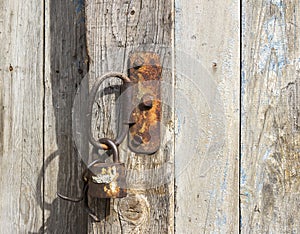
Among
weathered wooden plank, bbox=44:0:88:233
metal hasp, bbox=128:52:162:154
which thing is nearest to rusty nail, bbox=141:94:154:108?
metal hasp, bbox=128:52:162:154

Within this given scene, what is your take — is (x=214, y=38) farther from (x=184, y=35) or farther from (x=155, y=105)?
(x=155, y=105)

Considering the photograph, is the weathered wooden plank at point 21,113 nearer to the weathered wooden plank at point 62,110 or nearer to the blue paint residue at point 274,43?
the weathered wooden plank at point 62,110

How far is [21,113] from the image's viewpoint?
1.11m

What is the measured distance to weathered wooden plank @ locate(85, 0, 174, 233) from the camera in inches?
36.1

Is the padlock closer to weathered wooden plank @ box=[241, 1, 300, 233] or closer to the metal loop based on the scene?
the metal loop

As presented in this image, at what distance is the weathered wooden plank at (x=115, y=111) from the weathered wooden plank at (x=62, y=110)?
0.14 m

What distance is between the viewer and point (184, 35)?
976 millimetres

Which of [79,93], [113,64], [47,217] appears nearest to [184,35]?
[113,64]

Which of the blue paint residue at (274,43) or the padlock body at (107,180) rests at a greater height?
the blue paint residue at (274,43)

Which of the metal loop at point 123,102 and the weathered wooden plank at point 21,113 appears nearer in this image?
the metal loop at point 123,102

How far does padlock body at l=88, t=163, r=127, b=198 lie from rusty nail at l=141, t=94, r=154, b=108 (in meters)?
0.12

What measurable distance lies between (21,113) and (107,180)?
1.20ft

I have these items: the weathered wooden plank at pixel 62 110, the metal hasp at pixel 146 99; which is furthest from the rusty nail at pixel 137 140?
the weathered wooden plank at pixel 62 110

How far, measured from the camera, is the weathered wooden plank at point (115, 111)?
917mm
